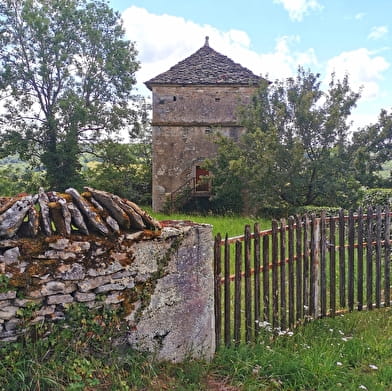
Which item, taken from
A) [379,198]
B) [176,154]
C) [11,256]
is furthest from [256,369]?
[176,154]

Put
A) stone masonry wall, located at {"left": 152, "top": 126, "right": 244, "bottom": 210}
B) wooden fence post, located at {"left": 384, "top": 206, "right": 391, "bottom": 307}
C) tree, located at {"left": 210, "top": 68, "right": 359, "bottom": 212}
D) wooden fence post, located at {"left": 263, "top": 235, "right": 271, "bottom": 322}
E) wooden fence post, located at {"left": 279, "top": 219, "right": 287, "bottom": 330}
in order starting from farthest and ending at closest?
stone masonry wall, located at {"left": 152, "top": 126, "right": 244, "bottom": 210}
tree, located at {"left": 210, "top": 68, "right": 359, "bottom": 212}
wooden fence post, located at {"left": 384, "top": 206, "right": 391, "bottom": 307}
wooden fence post, located at {"left": 279, "top": 219, "right": 287, "bottom": 330}
wooden fence post, located at {"left": 263, "top": 235, "right": 271, "bottom": 322}

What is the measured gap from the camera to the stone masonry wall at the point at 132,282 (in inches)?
121

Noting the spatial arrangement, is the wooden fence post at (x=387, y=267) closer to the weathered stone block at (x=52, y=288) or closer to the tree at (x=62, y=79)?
the weathered stone block at (x=52, y=288)

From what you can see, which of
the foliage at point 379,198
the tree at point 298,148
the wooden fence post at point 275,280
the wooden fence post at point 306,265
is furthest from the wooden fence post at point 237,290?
the tree at point 298,148

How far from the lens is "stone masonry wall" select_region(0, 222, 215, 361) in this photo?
3078mm

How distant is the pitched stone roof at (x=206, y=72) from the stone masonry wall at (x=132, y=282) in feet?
56.0

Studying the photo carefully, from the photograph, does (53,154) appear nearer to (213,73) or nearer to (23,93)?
(23,93)

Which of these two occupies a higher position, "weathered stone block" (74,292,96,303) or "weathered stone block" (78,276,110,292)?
"weathered stone block" (78,276,110,292)

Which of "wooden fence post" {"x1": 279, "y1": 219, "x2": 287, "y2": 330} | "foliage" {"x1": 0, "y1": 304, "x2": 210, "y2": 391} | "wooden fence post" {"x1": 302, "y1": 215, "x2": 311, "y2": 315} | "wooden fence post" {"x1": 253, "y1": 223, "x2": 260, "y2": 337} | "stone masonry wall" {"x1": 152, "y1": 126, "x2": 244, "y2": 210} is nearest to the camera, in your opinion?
"foliage" {"x1": 0, "y1": 304, "x2": 210, "y2": 391}

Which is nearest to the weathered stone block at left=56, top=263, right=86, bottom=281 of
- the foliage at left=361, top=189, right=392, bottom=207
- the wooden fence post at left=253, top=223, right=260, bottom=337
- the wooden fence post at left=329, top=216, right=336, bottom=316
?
the wooden fence post at left=253, top=223, right=260, bottom=337

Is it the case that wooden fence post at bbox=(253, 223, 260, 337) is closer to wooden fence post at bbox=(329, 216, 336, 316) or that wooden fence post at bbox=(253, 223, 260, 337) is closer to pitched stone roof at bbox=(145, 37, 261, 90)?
wooden fence post at bbox=(329, 216, 336, 316)

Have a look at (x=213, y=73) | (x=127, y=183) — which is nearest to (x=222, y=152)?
(x=213, y=73)

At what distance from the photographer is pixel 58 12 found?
24.2 m

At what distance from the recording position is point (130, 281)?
355 centimetres
